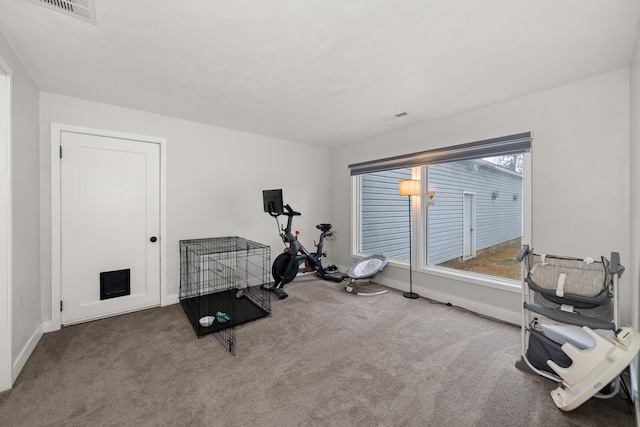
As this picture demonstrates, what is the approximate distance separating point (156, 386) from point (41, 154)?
2.63 m

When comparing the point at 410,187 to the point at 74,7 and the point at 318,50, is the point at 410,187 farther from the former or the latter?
the point at 74,7

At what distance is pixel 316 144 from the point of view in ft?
16.1

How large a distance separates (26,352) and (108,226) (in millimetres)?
1329

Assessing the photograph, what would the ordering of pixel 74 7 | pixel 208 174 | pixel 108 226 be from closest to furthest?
pixel 74 7 < pixel 108 226 < pixel 208 174

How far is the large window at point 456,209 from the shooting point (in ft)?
10.1

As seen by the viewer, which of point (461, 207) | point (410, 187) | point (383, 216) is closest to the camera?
point (410, 187)

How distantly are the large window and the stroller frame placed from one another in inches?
40.3

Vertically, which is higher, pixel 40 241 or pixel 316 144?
pixel 316 144

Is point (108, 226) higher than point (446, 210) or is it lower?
lower

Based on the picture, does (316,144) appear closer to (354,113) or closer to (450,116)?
(354,113)

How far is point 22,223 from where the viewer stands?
2.20 metres

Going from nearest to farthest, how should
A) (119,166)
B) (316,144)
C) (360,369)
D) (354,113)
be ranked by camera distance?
(360,369) → (119,166) → (354,113) → (316,144)

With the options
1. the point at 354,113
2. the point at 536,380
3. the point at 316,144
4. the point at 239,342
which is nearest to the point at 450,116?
the point at 354,113

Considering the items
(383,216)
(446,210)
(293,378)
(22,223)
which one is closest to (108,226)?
(22,223)
